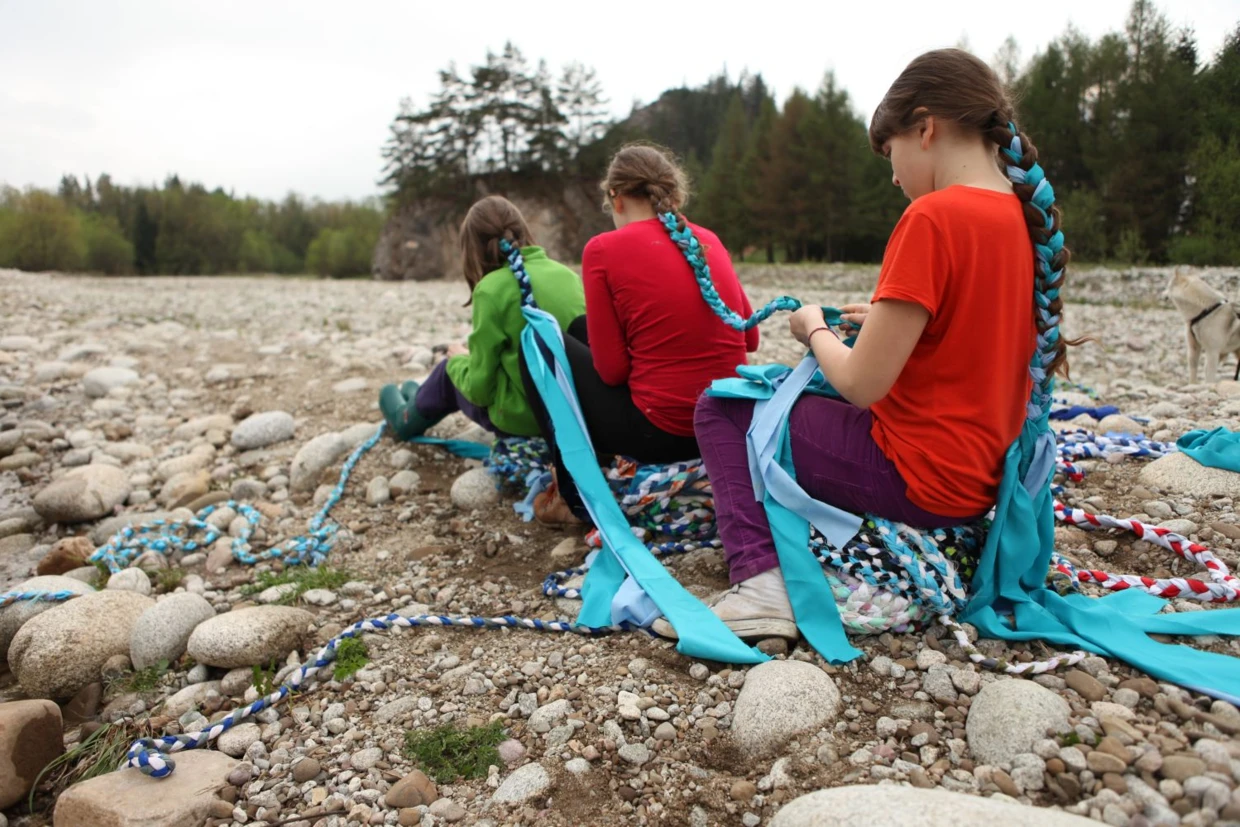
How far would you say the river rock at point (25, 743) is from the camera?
2438 mm

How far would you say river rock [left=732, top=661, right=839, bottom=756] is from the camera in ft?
7.16

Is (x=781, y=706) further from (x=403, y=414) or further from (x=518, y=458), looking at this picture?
(x=403, y=414)

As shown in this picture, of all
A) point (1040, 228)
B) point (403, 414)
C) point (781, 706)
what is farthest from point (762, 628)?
point (403, 414)

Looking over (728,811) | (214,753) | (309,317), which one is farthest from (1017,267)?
(309,317)

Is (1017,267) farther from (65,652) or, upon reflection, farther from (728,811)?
(65,652)

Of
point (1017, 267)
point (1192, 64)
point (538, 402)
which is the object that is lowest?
point (538, 402)

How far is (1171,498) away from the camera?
10.8 ft

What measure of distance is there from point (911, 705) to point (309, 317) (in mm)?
10843

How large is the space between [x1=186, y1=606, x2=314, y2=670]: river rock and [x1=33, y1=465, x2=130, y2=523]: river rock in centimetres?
232

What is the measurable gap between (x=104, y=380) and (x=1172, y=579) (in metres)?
7.80

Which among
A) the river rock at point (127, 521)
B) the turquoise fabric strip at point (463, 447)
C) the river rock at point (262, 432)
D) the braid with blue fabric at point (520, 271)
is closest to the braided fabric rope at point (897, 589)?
the braid with blue fabric at point (520, 271)

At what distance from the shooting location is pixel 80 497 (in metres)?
4.73

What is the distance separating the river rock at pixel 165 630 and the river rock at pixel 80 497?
2.00 meters

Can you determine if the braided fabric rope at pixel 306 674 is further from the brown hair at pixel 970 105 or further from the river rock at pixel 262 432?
the river rock at pixel 262 432
